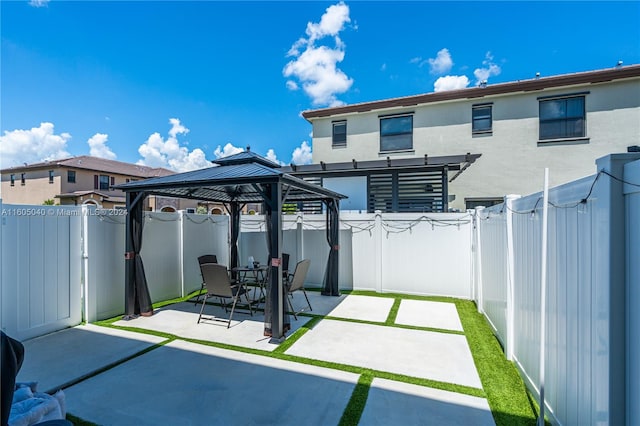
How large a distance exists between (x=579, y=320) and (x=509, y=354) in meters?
2.25

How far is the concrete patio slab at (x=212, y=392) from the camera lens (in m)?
2.68

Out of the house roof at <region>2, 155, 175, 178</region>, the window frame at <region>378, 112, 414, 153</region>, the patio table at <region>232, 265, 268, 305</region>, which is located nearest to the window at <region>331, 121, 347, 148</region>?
the window frame at <region>378, 112, 414, 153</region>

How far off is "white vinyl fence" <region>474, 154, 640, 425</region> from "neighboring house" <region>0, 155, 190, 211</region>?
21.8m

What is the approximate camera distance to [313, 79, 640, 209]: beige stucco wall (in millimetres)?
9844

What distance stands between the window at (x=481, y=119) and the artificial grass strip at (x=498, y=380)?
842 centimetres

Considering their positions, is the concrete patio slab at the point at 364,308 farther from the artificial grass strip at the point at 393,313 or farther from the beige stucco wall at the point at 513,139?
the beige stucco wall at the point at 513,139

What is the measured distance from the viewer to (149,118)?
1645 cm

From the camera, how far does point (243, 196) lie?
838cm

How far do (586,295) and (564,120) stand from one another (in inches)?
459

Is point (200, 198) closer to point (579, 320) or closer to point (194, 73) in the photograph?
point (194, 73)

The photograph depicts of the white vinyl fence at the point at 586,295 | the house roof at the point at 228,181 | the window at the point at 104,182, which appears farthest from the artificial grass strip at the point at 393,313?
the window at the point at 104,182

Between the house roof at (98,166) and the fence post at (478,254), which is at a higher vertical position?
the house roof at (98,166)

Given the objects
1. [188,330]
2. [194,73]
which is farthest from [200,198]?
[194,73]

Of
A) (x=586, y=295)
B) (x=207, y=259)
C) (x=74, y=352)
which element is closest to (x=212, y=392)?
(x=74, y=352)
